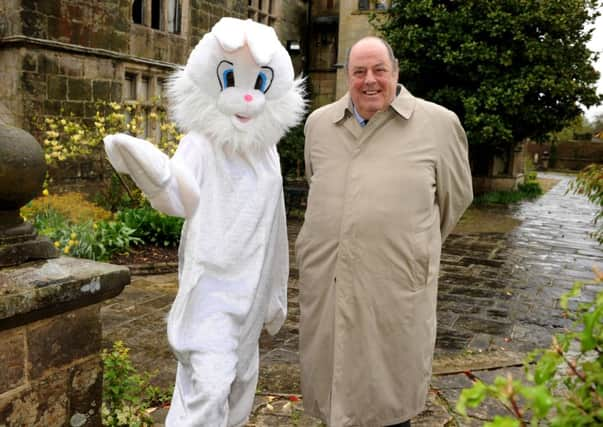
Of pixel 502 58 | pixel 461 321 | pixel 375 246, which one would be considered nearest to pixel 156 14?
pixel 502 58

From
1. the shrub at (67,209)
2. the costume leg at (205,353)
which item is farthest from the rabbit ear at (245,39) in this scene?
the shrub at (67,209)

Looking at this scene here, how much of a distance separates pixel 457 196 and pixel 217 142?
114 centimetres

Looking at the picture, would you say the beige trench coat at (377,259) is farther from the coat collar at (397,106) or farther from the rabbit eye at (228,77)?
the rabbit eye at (228,77)

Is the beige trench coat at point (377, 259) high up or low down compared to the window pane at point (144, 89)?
down

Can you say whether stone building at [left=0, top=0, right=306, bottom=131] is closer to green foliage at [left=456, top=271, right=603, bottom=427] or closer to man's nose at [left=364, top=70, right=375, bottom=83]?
man's nose at [left=364, top=70, right=375, bottom=83]

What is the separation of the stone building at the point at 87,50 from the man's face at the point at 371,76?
265 inches

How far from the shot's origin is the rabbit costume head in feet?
8.06

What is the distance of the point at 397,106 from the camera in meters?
2.60

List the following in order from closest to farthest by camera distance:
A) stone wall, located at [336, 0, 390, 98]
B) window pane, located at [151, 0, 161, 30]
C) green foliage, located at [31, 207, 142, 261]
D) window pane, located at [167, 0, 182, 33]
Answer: green foliage, located at [31, 207, 142, 261], window pane, located at [151, 0, 161, 30], window pane, located at [167, 0, 182, 33], stone wall, located at [336, 0, 390, 98]

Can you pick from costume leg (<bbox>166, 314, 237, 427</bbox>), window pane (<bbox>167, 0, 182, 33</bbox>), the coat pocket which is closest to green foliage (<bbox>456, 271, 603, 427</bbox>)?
the coat pocket

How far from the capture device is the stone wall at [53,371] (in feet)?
7.04

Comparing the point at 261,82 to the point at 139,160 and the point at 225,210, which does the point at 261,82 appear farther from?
the point at 139,160

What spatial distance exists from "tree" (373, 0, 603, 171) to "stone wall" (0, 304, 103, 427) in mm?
11496

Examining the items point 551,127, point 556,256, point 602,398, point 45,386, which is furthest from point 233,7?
point 602,398
